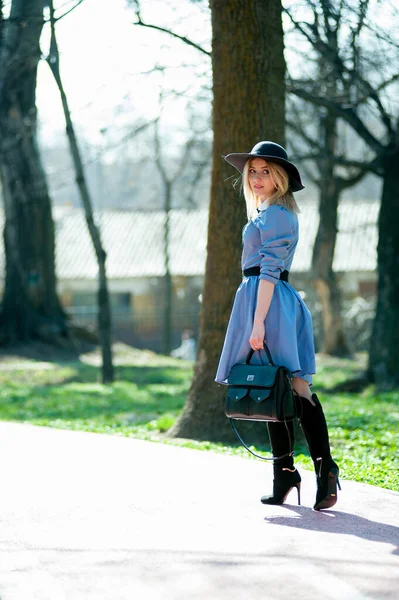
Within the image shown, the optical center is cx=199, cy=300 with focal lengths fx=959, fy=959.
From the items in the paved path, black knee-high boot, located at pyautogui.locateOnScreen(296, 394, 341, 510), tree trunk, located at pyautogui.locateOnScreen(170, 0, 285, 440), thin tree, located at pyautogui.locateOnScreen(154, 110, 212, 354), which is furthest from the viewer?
thin tree, located at pyautogui.locateOnScreen(154, 110, 212, 354)

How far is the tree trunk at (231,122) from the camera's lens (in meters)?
8.38

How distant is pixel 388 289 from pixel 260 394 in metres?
10.7

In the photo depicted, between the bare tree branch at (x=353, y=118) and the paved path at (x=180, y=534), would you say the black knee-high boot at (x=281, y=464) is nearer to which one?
the paved path at (x=180, y=534)

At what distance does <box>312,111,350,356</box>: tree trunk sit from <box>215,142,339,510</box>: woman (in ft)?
62.8

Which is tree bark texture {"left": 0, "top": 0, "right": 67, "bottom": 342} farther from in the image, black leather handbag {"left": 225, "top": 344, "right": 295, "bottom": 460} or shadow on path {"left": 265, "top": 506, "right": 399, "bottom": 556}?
shadow on path {"left": 265, "top": 506, "right": 399, "bottom": 556}

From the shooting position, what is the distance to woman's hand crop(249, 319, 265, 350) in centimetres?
524

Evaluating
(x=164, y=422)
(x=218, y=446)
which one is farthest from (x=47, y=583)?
(x=164, y=422)

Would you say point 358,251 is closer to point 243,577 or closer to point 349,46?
point 349,46

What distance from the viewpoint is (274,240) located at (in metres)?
5.33

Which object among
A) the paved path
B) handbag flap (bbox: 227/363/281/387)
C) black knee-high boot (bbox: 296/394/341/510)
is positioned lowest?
the paved path

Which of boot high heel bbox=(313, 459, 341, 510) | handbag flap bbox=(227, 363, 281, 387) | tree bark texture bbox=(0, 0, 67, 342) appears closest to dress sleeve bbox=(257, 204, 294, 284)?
handbag flap bbox=(227, 363, 281, 387)

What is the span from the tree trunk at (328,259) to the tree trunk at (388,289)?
30.1ft

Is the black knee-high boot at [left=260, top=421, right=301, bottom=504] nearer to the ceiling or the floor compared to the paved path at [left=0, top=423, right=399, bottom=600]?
nearer to the ceiling

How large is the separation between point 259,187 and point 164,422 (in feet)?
14.6
